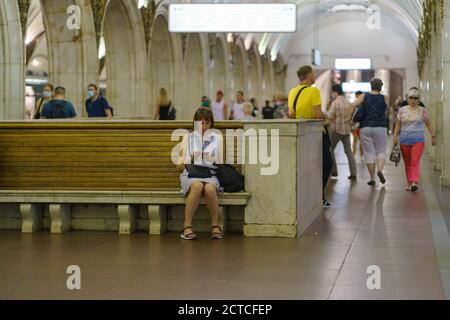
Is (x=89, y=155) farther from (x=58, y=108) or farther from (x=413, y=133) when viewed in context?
(x=413, y=133)

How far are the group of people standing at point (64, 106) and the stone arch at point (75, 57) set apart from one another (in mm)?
3210

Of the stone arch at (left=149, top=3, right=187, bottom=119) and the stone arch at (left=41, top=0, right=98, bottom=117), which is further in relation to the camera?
the stone arch at (left=149, top=3, right=187, bottom=119)

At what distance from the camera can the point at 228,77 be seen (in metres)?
36.2

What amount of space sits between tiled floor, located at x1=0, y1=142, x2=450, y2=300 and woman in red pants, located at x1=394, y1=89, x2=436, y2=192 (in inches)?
129

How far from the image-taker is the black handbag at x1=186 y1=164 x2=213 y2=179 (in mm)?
8758

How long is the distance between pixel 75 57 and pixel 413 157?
27.7ft

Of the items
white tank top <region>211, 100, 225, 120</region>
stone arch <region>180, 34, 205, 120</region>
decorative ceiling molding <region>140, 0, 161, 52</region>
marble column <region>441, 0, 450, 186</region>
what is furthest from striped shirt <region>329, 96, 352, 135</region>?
stone arch <region>180, 34, 205, 120</region>

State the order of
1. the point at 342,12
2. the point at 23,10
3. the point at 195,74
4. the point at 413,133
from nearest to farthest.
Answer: the point at 413,133, the point at 23,10, the point at 195,74, the point at 342,12

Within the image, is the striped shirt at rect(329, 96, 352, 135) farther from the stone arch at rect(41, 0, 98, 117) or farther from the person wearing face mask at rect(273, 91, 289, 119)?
the person wearing face mask at rect(273, 91, 289, 119)

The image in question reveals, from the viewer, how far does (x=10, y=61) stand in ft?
52.1

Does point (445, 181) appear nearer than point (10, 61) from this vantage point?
Yes

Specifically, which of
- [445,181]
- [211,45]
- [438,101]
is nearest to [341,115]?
[445,181]

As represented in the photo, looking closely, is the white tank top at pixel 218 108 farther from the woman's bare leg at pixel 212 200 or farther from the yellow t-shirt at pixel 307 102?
the woman's bare leg at pixel 212 200

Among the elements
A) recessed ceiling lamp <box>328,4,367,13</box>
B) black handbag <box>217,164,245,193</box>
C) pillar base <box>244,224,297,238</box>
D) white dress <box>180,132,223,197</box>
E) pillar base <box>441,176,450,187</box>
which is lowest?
pillar base <box>244,224,297,238</box>
